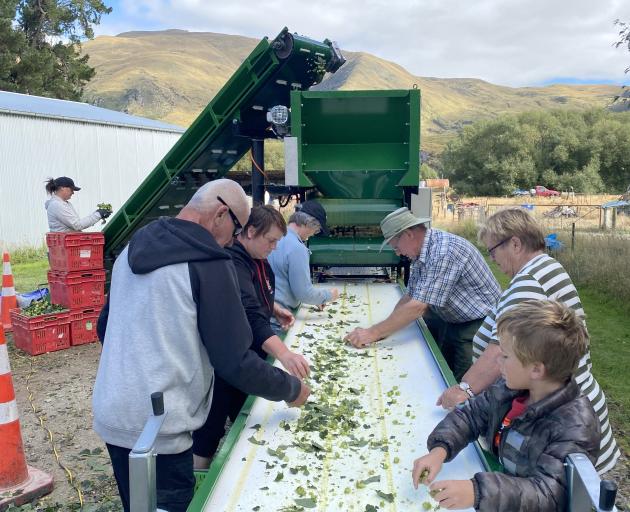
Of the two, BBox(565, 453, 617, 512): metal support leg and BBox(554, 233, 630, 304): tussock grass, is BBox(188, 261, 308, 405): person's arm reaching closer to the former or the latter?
BBox(565, 453, 617, 512): metal support leg

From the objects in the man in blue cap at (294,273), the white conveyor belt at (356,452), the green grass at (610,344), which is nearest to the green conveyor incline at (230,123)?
the man in blue cap at (294,273)

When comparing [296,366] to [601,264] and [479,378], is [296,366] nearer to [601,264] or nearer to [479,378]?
[479,378]

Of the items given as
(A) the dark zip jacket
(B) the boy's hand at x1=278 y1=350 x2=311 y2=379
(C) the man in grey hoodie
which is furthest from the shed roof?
(C) the man in grey hoodie

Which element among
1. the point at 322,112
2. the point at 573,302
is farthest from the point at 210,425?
the point at 322,112

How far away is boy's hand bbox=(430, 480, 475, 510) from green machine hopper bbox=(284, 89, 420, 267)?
387cm

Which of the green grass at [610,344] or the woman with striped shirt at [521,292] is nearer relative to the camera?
the woman with striped shirt at [521,292]

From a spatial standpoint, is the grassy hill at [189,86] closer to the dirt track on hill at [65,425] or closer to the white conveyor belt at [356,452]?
the dirt track on hill at [65,425]

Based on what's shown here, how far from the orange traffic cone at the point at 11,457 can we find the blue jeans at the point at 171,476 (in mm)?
1984

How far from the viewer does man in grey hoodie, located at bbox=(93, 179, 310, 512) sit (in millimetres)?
2051

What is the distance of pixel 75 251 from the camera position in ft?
23.4

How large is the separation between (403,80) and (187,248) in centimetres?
20939

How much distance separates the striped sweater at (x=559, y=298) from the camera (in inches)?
90.7

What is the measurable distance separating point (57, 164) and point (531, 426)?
57.0ft

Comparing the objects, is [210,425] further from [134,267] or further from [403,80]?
[403,80]
